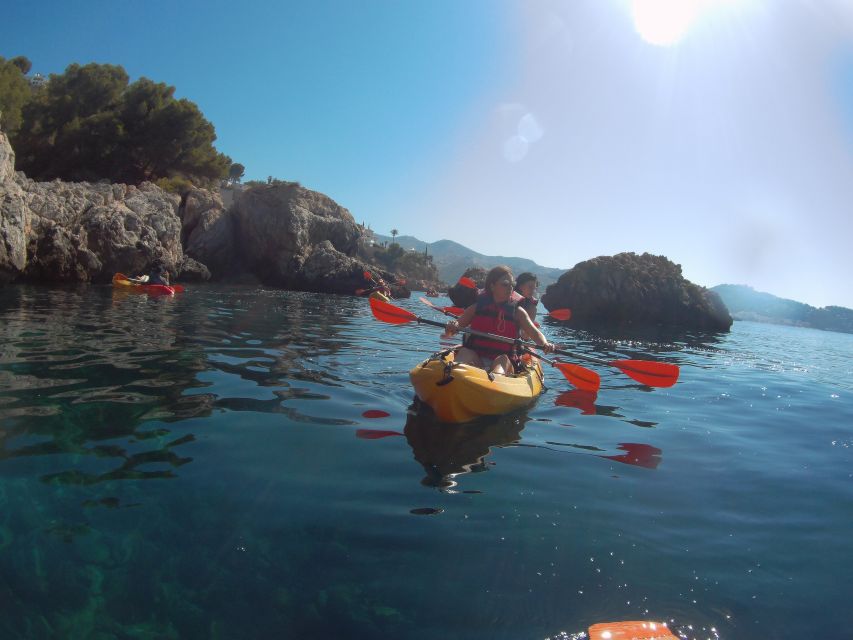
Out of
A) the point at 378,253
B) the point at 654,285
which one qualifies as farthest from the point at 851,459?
the point at 378,253

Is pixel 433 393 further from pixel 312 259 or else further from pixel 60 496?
pixel 312 259

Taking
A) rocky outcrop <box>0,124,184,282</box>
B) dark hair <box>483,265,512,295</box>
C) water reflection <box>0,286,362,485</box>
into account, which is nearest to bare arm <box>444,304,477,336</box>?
dark hair <box>483,265,512,295</box>

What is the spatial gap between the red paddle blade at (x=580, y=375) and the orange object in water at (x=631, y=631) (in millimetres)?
4697

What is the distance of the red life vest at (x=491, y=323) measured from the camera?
6.70 metres

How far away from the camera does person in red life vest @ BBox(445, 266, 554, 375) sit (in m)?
6.58

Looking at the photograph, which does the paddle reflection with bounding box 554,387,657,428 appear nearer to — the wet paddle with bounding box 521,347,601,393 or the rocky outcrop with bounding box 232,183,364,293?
the wet paddle with bounding box 521,347,601,393

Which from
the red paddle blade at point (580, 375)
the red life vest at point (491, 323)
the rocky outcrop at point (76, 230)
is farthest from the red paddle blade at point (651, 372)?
the rocky outcrop at point (76, 230)

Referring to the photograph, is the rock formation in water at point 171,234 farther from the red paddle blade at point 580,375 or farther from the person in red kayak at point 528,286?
the red paddle blade at point 580,375

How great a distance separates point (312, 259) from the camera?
1321 inches

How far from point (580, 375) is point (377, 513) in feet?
15.3

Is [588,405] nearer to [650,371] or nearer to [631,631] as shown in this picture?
[650,371]

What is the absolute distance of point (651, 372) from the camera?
689cm

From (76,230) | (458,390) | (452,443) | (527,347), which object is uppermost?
(76,230)

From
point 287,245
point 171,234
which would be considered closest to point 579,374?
point 171,234
